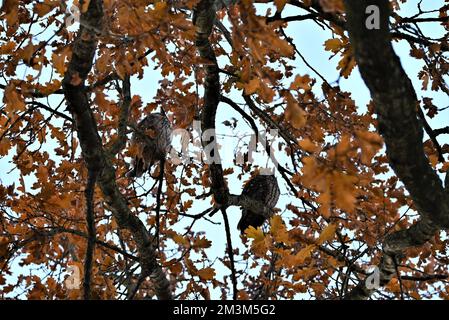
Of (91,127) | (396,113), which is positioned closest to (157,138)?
(91,127)

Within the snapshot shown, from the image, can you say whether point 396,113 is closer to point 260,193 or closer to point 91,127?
point 91,127

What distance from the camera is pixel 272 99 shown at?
2.41 metres

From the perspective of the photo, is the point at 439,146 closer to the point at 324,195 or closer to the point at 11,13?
the point at 324,195

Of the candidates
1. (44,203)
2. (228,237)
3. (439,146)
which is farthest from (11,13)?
(439,146)

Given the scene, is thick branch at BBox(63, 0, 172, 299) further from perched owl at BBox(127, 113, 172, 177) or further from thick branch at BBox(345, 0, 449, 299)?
thick branch at BBox(345, 0, 449, 299)

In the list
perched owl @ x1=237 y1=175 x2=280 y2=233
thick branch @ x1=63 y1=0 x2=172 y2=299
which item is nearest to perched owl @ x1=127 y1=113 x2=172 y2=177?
thick branch @ x1=63 y1=0 x2=172 y2=299

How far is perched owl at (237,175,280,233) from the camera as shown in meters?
5.80

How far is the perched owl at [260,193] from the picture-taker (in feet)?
19.0

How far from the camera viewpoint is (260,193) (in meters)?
5.81

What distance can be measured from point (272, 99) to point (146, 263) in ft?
7.90

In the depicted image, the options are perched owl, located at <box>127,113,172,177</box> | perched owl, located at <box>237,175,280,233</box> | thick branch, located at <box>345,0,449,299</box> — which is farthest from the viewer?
perched owl, located at <box>237,175,280,233</box>

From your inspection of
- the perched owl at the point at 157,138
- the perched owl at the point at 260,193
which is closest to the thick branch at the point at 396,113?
the perched owl at the point at 157,138

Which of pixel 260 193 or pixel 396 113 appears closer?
pixel 396 113

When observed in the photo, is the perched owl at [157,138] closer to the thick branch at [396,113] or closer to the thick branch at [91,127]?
the thick branch at [91,127]
